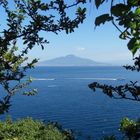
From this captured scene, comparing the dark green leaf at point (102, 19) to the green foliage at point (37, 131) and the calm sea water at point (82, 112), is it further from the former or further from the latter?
the calm sea water at point (82, 112)

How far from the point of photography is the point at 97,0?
190 centimetres

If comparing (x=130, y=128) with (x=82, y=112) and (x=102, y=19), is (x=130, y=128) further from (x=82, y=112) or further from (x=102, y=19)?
(x=82, y=112)

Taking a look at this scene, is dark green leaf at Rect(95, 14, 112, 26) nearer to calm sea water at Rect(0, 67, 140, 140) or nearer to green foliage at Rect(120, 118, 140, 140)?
green foliage at Rect(120, 118, 140, 140)

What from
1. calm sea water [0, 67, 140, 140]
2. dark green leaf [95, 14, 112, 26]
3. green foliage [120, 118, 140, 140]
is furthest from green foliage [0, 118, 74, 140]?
dark green leaf [95, 14, 112, 26]

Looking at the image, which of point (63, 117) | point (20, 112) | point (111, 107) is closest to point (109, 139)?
point (63, 117)

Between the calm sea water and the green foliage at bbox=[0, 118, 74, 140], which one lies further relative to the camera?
the calm sea water

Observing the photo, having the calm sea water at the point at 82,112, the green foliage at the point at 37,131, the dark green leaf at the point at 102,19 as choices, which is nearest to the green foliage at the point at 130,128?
the dark green leaf at the point at 102,19

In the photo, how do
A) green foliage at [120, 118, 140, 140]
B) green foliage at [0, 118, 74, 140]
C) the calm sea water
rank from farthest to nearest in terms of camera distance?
the calm sea water, green foliage at [0, 118, 74, 140], green foliage at [120, 118, 140, 140]

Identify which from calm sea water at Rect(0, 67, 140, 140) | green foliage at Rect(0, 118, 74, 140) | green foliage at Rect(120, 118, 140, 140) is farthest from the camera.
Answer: calm sea water at Rect(0, 67, 140, 140)

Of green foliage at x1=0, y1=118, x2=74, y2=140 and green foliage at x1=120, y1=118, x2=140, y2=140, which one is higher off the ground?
green foliage at x1=120, y1=118, x2=140, y2=140

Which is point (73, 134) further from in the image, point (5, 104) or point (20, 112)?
point (20, 112)

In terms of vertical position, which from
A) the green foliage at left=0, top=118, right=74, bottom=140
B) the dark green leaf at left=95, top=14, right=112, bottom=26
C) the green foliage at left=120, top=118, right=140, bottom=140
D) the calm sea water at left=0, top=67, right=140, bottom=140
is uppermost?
the dark green leaf at left=95, top=14, right=112, bottom=26

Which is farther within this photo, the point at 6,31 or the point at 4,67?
the point at 4,67

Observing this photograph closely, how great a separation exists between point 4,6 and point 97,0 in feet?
27.2
